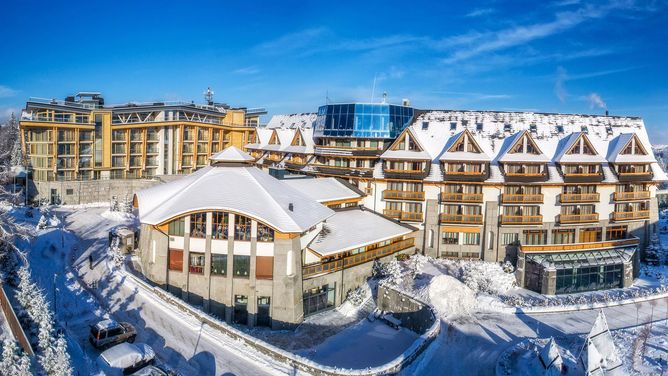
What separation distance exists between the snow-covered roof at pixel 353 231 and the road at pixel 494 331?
1067 cm

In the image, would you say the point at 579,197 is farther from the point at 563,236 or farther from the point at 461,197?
the point at 461,197

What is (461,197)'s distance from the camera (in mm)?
49750

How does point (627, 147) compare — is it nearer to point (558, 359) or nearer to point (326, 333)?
point (558, 359)

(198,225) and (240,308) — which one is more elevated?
(198,225)

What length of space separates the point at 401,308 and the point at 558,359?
41.5 feet

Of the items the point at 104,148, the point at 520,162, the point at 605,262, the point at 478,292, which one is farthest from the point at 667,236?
the point at 104,148

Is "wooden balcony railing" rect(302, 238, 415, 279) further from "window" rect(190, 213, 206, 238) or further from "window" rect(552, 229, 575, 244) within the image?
"window" rect(552, 229, 575, 244)

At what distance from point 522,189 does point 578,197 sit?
6.30 m

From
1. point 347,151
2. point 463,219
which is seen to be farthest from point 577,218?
point 347,151

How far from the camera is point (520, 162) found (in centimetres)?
4984

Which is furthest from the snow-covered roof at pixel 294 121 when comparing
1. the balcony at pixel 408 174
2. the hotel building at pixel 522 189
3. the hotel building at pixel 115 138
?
the balcony at pixel 408 174

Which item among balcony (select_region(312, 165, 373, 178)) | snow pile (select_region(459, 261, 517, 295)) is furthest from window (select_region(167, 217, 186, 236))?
snow pile (select_region(459, 261, 517, 295))

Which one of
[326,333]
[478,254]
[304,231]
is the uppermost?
[304,231]

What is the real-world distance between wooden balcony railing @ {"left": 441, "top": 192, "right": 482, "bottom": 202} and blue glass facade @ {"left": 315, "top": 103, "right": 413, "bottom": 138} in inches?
428
